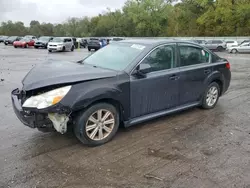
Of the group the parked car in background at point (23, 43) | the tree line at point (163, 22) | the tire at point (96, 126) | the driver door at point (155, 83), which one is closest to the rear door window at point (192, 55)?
the driver door at point (155, 83)

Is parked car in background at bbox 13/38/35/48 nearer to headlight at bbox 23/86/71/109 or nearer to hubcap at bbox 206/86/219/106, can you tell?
hubcap at bbox 206/86/219/106

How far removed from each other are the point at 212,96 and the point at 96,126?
3159 millimetres

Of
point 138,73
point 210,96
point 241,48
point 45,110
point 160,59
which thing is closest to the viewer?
point 45,110

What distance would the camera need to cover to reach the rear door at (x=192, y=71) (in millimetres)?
4828

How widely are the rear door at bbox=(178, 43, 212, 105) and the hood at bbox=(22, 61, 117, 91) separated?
5.26 ft

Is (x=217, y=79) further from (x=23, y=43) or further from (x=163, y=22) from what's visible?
(x=163, y=22)

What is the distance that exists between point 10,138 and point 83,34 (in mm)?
76959

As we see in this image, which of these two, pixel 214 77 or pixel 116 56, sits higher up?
pixel 116 56

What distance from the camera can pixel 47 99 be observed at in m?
3.38

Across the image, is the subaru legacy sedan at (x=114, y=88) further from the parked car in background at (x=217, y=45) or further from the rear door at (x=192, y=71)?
the parked car in background at (x=217, y=45)

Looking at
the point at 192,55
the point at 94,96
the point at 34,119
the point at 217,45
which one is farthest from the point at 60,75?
the point at 217,45

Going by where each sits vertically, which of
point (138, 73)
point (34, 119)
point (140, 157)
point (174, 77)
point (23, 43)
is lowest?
point (140, 157)

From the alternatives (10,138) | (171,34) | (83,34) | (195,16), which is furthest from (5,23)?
(10,138)

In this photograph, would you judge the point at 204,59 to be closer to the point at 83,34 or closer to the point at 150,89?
the point at 150,89
